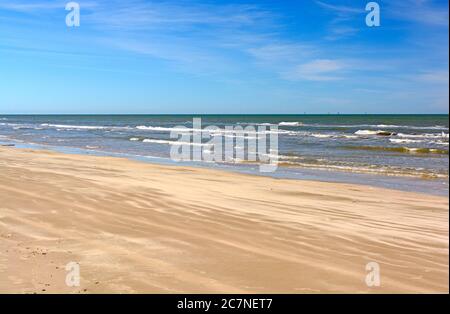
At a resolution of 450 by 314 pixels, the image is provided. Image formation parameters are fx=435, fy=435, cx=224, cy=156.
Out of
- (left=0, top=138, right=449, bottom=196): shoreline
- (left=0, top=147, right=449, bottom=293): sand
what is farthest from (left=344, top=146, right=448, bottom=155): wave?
(left=0, top=147, right=449, bottom=293): sand

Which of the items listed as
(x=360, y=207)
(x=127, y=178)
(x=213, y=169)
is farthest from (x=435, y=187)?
(x=127, y=178)

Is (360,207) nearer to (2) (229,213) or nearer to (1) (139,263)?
(2) (229,213)

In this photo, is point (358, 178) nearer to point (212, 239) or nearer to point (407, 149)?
point (212, 239)

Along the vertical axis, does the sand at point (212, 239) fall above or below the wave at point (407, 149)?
below

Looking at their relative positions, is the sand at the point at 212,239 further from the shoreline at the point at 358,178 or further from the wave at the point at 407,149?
the wave at the point at 407,149

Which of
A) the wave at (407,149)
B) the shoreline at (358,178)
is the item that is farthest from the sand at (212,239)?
the wave at (407,149)

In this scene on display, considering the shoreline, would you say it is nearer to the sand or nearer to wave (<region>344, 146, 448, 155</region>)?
the sand

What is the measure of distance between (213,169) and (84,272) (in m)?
12.0

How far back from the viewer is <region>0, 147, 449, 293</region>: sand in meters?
4.51

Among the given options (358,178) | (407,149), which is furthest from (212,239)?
(407,149)

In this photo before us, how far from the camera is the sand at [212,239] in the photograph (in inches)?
178

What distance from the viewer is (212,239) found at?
20.1 feet
